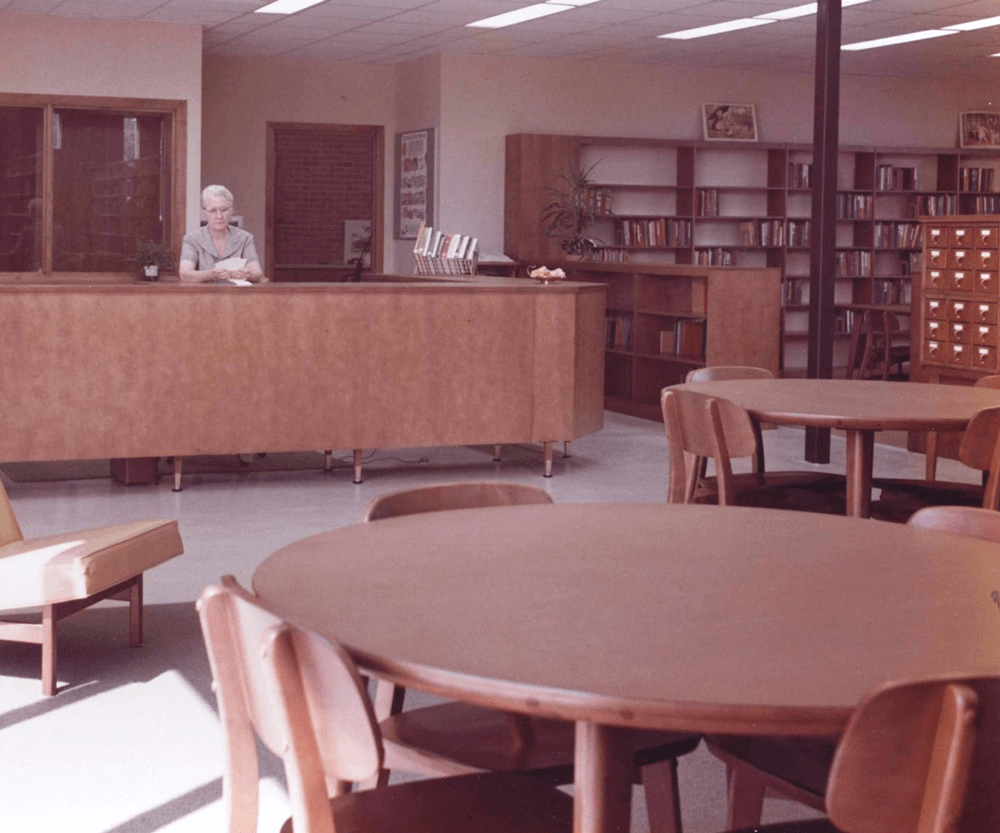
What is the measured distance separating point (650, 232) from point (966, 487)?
29.0ft

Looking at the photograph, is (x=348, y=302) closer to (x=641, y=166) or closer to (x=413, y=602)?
(x=413, y=602)

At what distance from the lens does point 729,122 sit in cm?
1328

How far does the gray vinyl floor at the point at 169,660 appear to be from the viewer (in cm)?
301

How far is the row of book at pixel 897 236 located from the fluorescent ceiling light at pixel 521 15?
4.77m

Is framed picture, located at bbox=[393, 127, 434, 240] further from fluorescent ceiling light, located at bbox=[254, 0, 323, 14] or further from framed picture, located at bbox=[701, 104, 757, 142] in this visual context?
framed picture, located at bbox=[701, 104, 757, 142]

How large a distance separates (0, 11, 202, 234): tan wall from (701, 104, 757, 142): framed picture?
15.9ft

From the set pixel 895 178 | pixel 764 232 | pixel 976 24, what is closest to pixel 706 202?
pixel 764 232

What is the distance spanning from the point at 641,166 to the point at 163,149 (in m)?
4.44

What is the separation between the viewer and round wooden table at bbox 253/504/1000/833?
1.51m

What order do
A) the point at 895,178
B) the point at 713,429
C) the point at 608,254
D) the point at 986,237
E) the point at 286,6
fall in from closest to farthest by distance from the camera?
the point at 713,429 < the point at 986,237 < the point at 286,6 < the point at 608,254 < the point at 895,178

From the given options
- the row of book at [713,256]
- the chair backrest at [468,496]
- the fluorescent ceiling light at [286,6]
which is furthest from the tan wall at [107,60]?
the chair backrest at [468,496]

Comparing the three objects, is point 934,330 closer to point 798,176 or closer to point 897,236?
point 798,176

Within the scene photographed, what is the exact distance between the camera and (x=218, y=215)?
305 inches

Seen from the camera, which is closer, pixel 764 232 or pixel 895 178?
pixel 764 232
